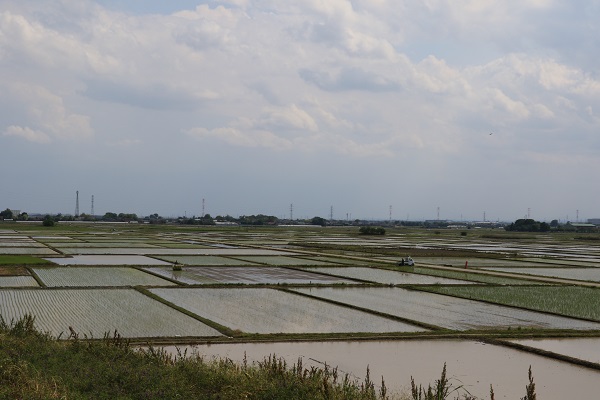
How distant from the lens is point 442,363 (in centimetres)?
996

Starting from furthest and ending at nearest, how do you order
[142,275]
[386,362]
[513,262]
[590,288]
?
1. [513,262]
2. [142,275]
3. [590,288]
4. [386,362]

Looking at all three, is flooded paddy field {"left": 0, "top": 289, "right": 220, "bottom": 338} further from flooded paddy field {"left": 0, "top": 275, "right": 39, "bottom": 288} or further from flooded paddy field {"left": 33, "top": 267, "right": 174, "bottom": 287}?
flooded paddy field {"left": 33, "top": 267, "right": 174, "bottom": 287}

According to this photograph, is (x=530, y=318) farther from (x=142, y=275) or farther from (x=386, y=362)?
(x=142, y=275)

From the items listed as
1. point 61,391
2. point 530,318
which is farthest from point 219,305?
point 61,391

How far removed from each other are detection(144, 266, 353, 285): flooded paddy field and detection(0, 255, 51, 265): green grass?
4.80m

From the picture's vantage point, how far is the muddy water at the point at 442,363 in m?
8.66

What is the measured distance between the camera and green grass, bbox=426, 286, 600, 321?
15.9m

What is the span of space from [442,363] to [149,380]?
15.6ft

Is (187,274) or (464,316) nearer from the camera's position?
(464,316)

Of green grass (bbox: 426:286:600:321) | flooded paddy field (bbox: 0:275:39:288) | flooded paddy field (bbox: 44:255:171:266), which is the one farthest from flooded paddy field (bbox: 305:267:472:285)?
flooded paddy field (bbox: 0:275:39:288)

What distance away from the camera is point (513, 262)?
32.1m

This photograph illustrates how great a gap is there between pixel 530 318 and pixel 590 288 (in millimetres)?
7257

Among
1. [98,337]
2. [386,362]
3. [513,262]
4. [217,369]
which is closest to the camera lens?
[217,369]

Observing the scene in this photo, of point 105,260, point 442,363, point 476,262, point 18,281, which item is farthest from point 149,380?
point 476,262
